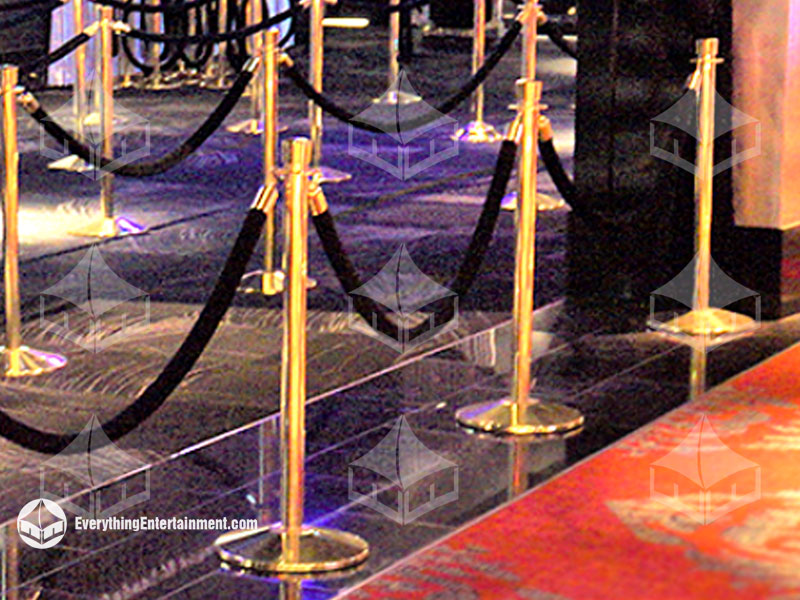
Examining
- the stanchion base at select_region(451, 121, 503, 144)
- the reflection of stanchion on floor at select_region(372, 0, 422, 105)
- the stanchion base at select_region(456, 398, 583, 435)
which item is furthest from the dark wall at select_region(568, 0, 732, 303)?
the reflection of stanchion on floor at select_region(372, 0, 422, 105)

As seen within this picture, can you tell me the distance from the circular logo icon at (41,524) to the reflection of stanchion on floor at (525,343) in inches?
53.0

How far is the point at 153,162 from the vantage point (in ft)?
20.8

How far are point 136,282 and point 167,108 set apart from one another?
5520 mm

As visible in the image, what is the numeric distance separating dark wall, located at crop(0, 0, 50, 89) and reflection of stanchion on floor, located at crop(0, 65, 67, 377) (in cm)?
745

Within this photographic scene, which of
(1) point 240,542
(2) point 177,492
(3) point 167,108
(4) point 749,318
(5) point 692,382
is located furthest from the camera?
(3) point 167,108

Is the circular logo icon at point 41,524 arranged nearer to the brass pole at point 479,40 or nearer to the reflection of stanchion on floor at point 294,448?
the reflection of stanchion on floor at point 294,448

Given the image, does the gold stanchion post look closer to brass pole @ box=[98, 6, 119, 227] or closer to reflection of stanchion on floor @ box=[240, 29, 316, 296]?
brass pole @ box=[98, 6, 119, 227]

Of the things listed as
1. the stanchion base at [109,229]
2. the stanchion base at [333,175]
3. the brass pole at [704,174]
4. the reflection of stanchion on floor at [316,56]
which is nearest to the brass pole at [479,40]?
the stanchion base at [333,175]

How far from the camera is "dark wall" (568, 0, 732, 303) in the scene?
6.39 m

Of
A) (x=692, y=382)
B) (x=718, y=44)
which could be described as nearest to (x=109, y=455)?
(x=692, y=382)

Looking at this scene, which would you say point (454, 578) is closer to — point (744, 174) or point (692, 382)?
point (692, 382)

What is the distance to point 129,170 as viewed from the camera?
6.20m

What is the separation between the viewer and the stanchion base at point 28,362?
203 inches

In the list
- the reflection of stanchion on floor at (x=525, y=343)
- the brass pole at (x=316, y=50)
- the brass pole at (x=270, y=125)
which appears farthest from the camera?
the brass pole at (x=316, y=50)
